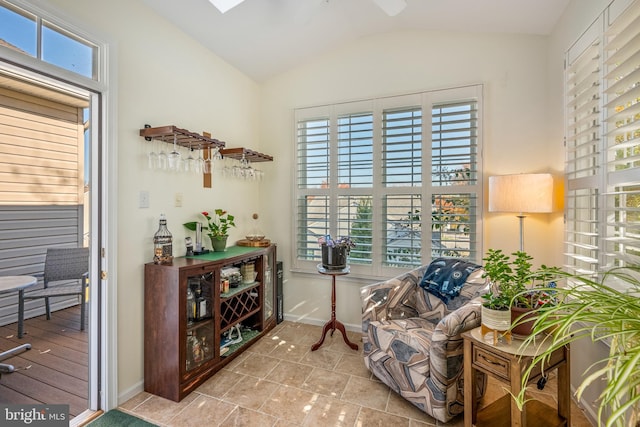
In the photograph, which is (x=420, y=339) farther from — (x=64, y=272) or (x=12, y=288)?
(x=64, y=272)

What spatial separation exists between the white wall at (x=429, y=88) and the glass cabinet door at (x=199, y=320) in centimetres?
121

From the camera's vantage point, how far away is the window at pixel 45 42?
156 cm

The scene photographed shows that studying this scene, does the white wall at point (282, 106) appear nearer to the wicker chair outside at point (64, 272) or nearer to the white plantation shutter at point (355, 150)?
the white plantation shutter at point (355, 150)

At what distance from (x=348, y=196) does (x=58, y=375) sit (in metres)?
2.93

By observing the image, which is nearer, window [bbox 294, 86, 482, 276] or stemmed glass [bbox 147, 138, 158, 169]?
stemmed glass [bbox 147, 138, 158, 169]

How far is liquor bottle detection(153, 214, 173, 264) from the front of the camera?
224 cm

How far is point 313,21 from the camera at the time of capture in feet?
9.02

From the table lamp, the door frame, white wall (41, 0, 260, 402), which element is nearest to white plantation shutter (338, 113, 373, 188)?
the table lamp

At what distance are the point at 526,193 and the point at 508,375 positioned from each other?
1.35m

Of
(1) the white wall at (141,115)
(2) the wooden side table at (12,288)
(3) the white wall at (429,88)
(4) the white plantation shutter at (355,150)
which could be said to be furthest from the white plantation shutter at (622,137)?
(2) the wooden side table at (12,288)

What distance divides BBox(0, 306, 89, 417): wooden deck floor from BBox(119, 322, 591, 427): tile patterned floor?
19.6 inches

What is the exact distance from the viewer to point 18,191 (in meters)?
3.34

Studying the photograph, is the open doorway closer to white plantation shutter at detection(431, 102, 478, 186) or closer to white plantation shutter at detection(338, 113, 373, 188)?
white plantation shutter at detection(338, 113, 373, 188)

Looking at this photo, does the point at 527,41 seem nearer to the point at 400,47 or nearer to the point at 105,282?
the point at 400,47
